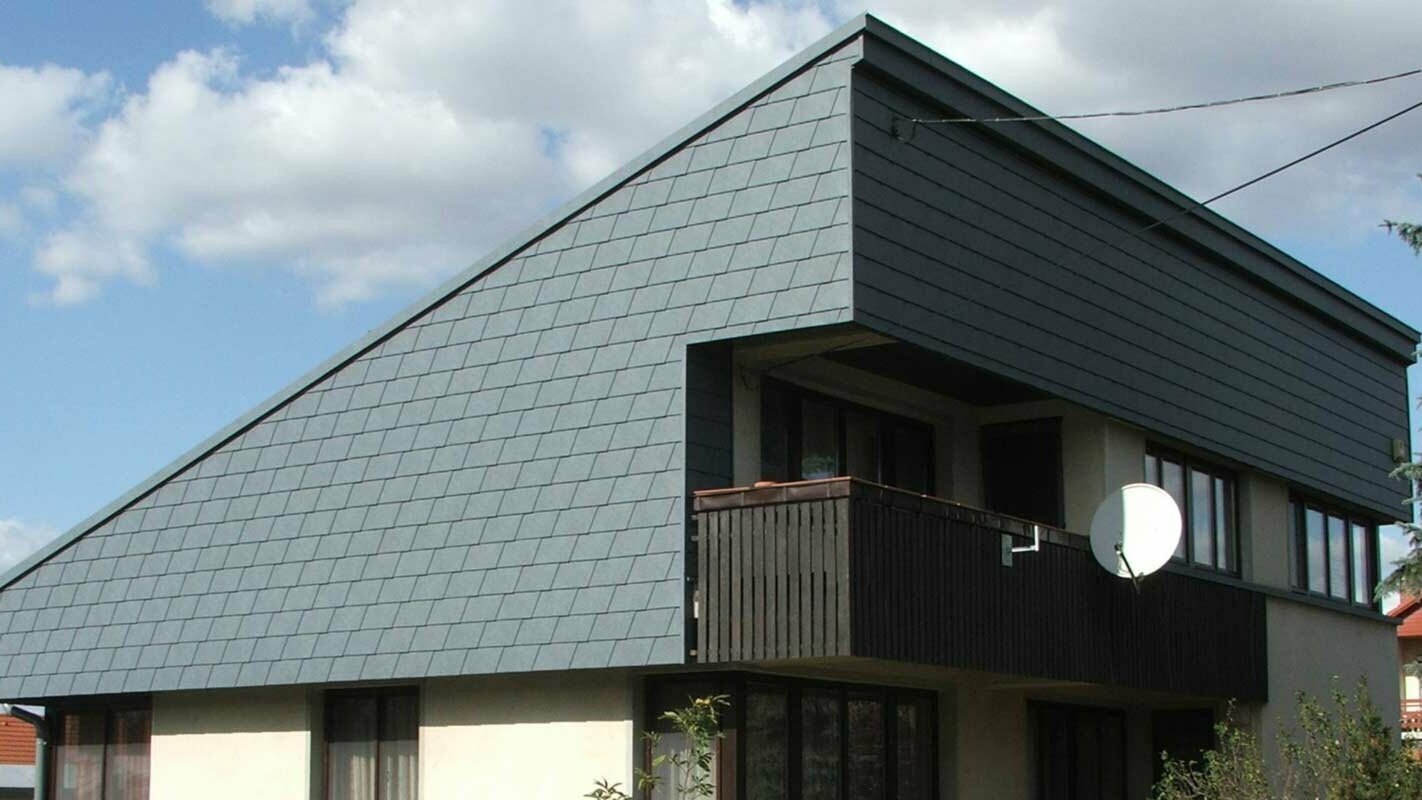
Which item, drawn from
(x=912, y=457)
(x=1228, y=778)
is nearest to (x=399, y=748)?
(x=912, y=457)

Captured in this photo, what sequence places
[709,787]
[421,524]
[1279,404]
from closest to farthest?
[709,787] < [421,524] < [1279,404]

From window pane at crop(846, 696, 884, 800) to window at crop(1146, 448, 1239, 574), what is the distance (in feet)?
14.6

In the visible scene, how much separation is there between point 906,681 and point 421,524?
16.5ft

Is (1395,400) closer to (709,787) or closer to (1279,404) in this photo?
(1279,404)

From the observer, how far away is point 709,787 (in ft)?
54.7

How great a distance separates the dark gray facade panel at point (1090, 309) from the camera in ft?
56.9

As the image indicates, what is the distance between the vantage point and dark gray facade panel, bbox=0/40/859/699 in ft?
56.6

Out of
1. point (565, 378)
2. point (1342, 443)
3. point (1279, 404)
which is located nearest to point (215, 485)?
point (565, 378)

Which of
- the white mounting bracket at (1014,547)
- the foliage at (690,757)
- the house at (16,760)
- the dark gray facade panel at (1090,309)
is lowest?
the house at (16,760)

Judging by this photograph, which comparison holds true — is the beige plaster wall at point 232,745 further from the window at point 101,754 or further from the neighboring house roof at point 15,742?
the neighboring house roof at point 15,742

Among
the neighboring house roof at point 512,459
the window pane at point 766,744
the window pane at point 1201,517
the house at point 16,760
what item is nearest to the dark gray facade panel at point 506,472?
the neighboring house roof at point 512,459

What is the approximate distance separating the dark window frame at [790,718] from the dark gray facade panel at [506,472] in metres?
0.84

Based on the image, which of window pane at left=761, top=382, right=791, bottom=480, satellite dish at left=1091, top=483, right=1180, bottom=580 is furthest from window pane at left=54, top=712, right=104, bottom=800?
satellite dish at left=1091, top=483, right=1180, bottom=580

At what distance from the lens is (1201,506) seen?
23141mm
